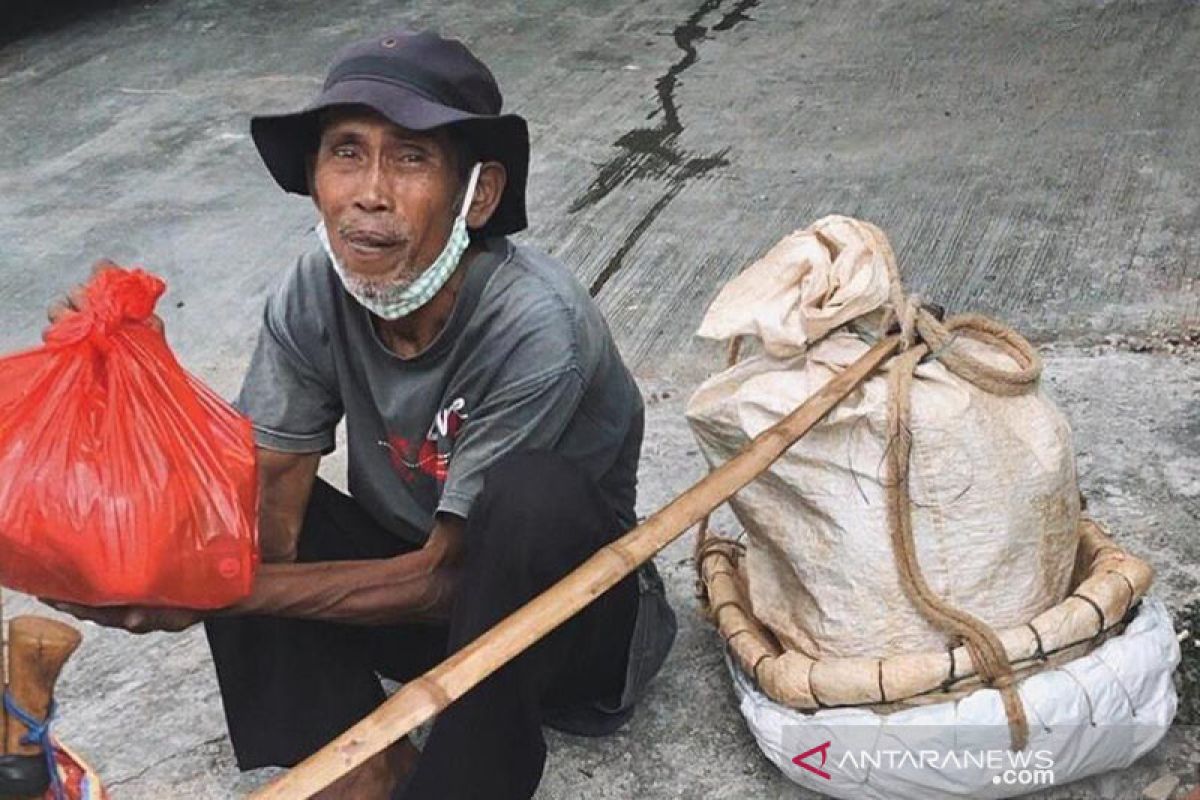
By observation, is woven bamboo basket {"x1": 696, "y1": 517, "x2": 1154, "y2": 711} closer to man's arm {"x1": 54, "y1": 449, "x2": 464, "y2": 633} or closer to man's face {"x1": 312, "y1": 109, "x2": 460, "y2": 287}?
man's arm {"x1": 54, "y1": 449, "x2": 464, "y2": 633}

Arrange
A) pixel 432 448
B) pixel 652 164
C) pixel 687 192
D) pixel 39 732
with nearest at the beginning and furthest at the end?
pixel 39 732 < pixel 432 448 < pixel 687 192 < pixel 652 164

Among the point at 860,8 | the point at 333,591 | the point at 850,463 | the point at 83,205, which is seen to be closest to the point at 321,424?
the point at 333,591

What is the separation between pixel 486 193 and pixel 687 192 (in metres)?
2.35

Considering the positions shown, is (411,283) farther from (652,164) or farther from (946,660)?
(652,164)

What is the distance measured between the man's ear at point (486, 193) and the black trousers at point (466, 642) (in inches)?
13.5

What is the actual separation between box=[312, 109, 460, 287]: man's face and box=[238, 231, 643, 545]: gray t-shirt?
96 mm

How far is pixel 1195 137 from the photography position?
448 centimetres

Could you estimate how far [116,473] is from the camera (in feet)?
5.85

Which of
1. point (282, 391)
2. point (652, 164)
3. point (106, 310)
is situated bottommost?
point (652, 164)

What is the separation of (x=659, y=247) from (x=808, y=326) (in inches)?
80.1

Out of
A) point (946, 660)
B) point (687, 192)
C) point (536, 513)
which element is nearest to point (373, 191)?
point (536, 513)

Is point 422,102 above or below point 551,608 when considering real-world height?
above

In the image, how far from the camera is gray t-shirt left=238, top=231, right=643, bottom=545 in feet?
7.01

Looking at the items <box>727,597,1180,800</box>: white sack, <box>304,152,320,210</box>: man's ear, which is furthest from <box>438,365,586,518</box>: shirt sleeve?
<box>727,597,1180,800</box>: white sack
